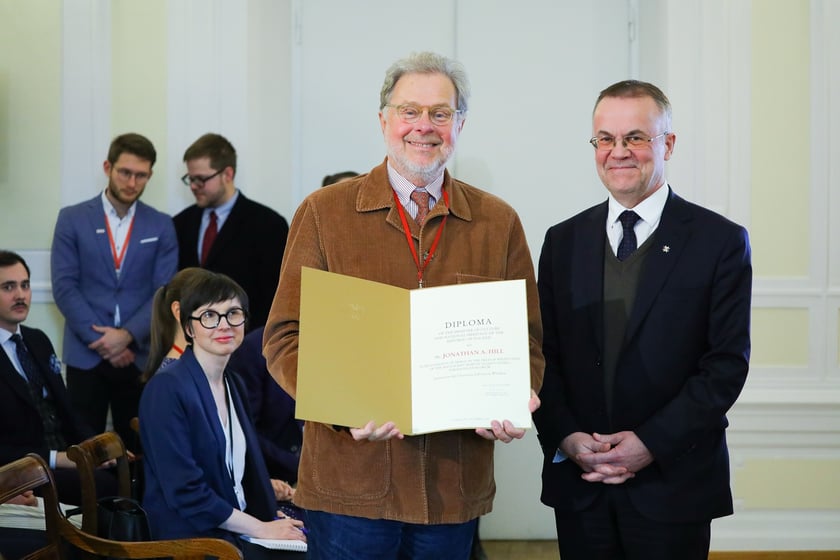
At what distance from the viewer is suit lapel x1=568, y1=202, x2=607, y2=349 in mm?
2484

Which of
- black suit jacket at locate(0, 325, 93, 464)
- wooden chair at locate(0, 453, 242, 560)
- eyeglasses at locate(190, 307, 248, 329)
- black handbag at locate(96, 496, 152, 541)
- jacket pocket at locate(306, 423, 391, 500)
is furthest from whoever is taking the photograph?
black suit jacket at locate(0, 325, 93, 464)

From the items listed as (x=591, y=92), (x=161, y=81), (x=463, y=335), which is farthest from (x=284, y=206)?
(x=463, y=335)

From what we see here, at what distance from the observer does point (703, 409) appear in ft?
7.78

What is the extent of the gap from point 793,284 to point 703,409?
272cm

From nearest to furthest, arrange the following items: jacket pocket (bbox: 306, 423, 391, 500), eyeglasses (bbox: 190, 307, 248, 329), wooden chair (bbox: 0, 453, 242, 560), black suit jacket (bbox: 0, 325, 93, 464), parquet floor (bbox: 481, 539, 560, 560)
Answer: jacket pocket (bbox: 306, 423, 391, 500)
wooden chair (bbox: 0, 453, 242, 560)
eyeglasses (bbox: 190, 307, 248, 329)
black suit jacket (bbox: 0, 325, 93, 464)
parquet floor (bbox: 481, 539, 560, 560)

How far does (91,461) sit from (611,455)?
5.19ft

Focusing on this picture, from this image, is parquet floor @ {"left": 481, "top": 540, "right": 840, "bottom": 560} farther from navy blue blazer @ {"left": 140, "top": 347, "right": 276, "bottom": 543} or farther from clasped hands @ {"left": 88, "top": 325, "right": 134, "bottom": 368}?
navy blue blazer @ {"left": 140, "top": 347, "right": 276, "bottom": 543}

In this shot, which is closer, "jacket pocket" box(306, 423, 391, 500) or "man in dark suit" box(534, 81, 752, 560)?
"jacket pocket" box(306, 423, 391, 500)

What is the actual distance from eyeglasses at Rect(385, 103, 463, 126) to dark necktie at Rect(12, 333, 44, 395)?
7.97 ft

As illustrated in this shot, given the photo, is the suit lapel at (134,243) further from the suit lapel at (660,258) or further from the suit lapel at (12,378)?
the suit lapel at (660,258)

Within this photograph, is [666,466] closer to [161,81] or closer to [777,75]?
[777,75]

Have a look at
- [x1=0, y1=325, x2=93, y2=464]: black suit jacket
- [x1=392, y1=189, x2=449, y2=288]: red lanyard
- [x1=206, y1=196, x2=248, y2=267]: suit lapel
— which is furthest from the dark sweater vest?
[x1=206, y1=196, x2=248, y2=267]: suit lapel

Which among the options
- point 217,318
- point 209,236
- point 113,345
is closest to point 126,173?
point 209,236

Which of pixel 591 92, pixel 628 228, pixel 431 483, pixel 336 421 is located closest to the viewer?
pixel 336 421
